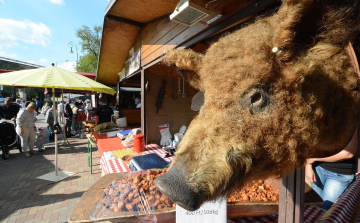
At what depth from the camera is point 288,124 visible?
2.37 feet

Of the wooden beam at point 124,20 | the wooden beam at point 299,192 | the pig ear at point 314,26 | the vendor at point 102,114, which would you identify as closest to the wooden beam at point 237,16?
the pig ear at point 314,26

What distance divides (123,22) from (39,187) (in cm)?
442

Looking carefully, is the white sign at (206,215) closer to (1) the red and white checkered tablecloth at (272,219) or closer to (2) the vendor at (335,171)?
(1) the red and white checkered tablecloth at (272,219)

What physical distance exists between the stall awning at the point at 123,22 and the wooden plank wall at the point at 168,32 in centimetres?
21

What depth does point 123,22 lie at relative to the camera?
407cm

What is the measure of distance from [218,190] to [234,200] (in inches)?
39.4

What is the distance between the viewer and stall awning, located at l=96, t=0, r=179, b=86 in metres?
3.22

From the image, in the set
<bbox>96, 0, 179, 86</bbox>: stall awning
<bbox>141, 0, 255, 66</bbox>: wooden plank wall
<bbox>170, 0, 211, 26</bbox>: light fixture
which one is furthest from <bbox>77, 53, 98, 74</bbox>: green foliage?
<bbox>170, 0, 211, 26</bbox>: light fixture

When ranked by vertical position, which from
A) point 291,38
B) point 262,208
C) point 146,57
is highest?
point 146,57

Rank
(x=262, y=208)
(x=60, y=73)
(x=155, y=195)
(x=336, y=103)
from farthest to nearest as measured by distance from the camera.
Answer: (x=60, y=73)
(x=155, y=195)
(x=262, y=208)
(x=336, y=103)

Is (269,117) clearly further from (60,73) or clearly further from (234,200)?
(60,73)

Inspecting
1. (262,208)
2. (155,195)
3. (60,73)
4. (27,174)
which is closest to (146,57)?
(60,73)

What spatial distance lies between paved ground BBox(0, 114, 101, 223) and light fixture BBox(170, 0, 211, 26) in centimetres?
382

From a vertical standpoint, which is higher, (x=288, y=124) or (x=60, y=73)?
(x=60, y=73)
